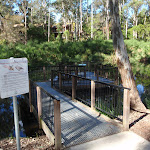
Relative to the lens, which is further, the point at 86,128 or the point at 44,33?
the point at 44,33

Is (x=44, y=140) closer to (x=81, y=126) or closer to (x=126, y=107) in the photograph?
(x=81, y=126)

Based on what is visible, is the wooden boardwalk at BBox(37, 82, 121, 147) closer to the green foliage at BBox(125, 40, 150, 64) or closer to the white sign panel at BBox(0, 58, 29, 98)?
the white sign panel at BBox(0, 58, 29, 98)

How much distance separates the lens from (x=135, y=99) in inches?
215

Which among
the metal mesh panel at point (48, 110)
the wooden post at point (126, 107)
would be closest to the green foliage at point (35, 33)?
the metal mesh panel at point (48, 110)

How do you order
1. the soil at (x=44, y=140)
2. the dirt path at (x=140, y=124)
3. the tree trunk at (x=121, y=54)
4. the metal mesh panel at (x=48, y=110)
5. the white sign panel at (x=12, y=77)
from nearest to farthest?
the white sign panel at (x=12, y=77), the soil at (x=44, y=140), the dirt path at (x=140, y=124), the metal mesh panel at (x=48, y=110), the tree trunk at (x=121, y=54)

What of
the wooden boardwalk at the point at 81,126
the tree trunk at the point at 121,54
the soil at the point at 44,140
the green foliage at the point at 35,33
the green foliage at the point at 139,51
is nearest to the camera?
the soil at the point at 44,140

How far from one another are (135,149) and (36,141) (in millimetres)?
2103

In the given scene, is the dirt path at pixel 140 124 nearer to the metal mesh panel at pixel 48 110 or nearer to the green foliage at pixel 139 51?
the metal mesh panel at pixel 48 110

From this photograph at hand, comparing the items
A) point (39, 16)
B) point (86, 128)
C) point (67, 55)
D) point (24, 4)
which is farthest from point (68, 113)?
point (39, 16)

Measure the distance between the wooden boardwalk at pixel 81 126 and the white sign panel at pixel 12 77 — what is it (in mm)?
1585

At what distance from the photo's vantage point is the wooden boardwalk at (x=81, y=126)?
3496 mm

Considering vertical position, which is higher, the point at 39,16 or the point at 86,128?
the point at 39,16

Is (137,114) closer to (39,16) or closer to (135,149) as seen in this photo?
(135,149)

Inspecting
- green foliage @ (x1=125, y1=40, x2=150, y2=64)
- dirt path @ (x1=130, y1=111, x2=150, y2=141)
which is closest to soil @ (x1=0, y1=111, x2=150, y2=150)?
dirt path @ (x1=130, y1=111, x2=150, y2=141)
